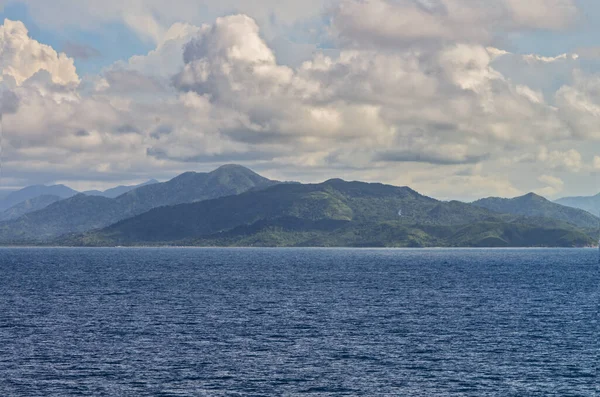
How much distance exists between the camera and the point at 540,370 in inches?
4210

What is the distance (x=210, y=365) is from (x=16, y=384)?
27.3 meters

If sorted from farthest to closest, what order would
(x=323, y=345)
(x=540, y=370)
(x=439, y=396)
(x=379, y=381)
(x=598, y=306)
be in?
(x=598, y=306)
(x=323, y=345)
(x=540, y=370)
(x=379, y=381)
(x=439, y=396)

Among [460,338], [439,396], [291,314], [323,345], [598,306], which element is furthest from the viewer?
[598,306]

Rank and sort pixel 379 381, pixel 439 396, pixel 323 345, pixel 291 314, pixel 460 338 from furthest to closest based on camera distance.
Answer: pixel 291 314 < pixel 460 338 < pixel 323 345 < pixel 379 381 < pixel 439 396

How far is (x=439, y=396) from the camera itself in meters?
91.8

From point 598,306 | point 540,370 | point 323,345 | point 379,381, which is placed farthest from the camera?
point 598,306

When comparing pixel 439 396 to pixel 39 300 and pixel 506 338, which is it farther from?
pixel 39 300

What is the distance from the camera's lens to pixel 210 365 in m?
109

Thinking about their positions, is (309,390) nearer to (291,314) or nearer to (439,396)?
(439,396)

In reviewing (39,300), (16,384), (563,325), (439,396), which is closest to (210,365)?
(16,384)

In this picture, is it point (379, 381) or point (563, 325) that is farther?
point (563, 325)

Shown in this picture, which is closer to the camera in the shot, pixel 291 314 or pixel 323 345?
pixel 323 345

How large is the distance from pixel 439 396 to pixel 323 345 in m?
35.7

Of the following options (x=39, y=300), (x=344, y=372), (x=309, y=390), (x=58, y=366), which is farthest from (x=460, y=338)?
(x=39, y=300)
